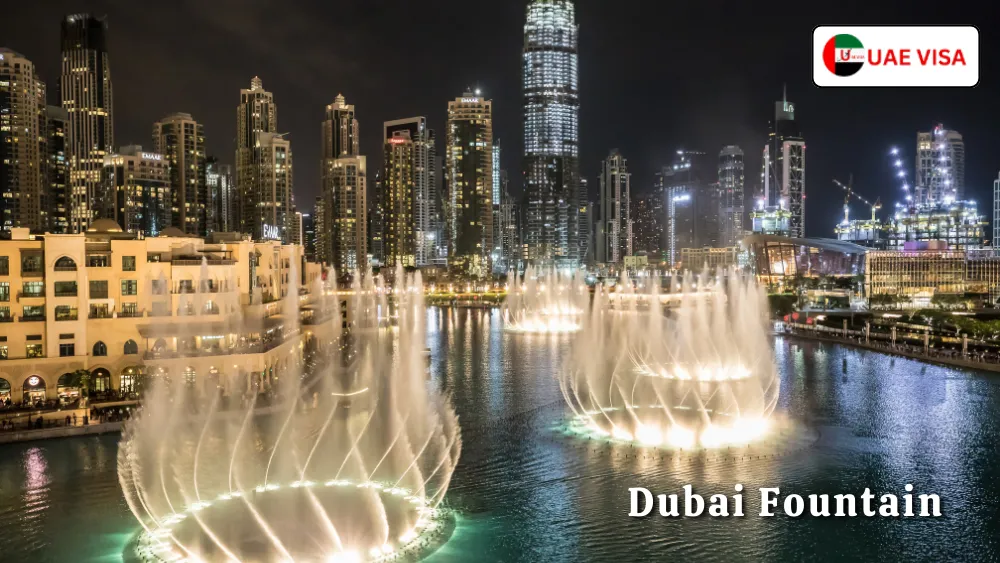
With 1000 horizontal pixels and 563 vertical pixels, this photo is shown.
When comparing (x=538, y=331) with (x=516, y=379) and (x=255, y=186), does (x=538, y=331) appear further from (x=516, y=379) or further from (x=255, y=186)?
(x=255, y=186)

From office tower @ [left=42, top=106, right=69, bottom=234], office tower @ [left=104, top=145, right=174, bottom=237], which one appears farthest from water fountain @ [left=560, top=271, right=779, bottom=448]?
office tower @ [left=42, top=106, right=69, bottom=234]

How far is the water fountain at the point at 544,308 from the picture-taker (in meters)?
75.4

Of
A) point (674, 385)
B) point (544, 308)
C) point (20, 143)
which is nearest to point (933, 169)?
point (544, 308)

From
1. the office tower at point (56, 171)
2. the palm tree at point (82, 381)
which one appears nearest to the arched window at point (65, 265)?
the palm tree at point (82, 381)

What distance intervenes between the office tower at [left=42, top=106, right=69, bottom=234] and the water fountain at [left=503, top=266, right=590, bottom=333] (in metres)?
74.9

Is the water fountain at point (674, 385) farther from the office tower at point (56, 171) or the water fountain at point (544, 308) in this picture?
the office tower at point (56, 171)

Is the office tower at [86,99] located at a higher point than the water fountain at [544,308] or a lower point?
higher

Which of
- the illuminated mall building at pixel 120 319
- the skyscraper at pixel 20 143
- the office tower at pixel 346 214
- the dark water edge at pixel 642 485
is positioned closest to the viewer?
the dark water edge at pixel 642 485

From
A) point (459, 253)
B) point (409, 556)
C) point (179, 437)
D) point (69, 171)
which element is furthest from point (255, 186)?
point (409, 556)

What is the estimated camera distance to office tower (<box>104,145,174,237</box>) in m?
129

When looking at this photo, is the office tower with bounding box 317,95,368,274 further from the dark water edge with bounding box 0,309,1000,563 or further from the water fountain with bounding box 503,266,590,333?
the dark water edge with bounding box 0,309,1000,563

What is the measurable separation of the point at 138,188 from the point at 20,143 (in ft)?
60.6

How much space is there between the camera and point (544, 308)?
95.4 meters

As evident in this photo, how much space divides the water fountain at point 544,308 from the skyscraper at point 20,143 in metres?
72.6
